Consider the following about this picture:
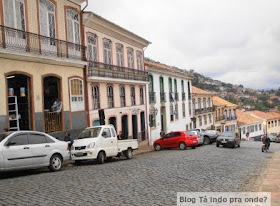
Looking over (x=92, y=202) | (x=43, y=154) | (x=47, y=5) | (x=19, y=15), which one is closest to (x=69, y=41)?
(x=47, y=5)

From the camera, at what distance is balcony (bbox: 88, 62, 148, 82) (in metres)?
23.2

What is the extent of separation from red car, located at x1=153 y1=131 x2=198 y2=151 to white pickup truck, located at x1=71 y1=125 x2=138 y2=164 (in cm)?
897

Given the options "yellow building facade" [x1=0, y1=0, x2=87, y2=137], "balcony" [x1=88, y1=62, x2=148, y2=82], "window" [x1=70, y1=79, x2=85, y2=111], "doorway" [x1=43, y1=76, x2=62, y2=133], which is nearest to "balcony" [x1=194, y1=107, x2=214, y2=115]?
"balcony" [x1=88, y1=62, x2=148, y2=82]

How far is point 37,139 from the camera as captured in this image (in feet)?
41.1

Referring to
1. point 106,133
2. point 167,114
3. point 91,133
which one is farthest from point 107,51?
point 167,114

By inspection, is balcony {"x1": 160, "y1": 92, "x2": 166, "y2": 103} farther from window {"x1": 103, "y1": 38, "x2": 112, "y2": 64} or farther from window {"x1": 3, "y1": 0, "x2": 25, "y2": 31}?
window {"x1": 3, "y1": 0, "x2": 25, "y2": 31}

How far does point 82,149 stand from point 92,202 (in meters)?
7.95

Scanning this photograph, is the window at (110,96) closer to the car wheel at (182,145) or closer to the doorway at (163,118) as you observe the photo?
the car wheel at (182,145)

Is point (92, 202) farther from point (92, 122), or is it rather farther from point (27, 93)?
point (92, 122)

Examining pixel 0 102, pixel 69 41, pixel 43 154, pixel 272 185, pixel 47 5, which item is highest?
pixel 47 5

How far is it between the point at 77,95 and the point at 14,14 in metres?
6.60

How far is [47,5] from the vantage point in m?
18.7

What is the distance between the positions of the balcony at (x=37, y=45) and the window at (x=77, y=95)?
153 cm

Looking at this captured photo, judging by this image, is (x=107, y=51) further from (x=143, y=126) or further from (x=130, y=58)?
(x=143, y=126)
